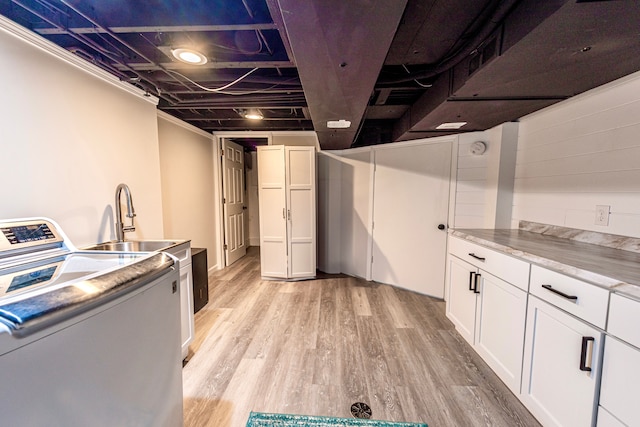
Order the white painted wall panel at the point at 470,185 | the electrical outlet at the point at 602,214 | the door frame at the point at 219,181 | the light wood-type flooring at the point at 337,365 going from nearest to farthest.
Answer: the light wood-type flooring at the point at 337,365 → the electrical outlet at the point at 602,214 → the white painted wall panel at the point at 470,185 → the door frame at the point at 219,181

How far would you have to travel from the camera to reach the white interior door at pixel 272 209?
133 inches

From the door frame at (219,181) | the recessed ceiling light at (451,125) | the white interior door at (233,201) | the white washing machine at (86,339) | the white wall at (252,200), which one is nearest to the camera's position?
the white washing machine at (86,339)

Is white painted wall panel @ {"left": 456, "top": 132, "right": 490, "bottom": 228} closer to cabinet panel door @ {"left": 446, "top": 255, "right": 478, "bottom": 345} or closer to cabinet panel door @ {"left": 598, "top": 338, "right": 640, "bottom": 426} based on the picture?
cabinet panel door @ {"left": 446, "top": 255, "right": 478, "bottom": 345}

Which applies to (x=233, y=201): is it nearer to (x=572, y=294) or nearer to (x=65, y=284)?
(x=65, y=284)

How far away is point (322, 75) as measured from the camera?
1505 millimetres

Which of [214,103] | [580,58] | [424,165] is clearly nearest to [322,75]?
[580,58]

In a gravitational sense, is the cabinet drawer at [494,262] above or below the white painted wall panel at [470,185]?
below

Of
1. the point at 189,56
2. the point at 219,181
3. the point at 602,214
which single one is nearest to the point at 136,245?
the point at 189,56

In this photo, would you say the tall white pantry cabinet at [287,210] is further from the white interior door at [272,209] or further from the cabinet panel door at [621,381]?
the cabinet panel door at [621,381]

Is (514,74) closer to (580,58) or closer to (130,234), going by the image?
(580,58)

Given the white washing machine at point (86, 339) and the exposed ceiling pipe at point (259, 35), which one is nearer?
the white washing machine at point (86, 339)

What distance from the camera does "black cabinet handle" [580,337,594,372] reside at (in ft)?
3.39

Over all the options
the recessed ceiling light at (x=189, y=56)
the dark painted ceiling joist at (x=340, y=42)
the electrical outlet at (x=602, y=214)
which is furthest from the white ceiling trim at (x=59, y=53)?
the electrical outlet at (x=602, y=214)

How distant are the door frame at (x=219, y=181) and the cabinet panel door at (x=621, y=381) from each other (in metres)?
3.92
